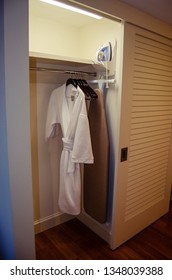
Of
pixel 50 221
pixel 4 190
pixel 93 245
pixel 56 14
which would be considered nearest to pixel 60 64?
pixel 56 14

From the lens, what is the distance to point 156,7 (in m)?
1.44

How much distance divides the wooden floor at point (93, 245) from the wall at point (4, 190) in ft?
2.74

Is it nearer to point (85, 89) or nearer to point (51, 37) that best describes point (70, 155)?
point (85, 89)

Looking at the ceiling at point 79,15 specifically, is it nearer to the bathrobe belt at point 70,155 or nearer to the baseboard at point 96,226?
the bathrobe belt at point 70,155

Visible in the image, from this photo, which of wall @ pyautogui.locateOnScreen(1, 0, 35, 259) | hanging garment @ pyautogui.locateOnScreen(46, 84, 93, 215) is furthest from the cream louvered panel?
wall @ pyautogui.locateOnScreen(1, 0, 35, 259)

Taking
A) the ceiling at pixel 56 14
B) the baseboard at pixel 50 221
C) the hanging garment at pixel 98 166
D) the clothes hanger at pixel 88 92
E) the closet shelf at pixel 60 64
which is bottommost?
the baseboard at pixel 50 221

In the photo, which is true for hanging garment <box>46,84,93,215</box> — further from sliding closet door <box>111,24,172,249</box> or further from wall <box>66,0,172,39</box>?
wall <box>66,0,172,39</box>

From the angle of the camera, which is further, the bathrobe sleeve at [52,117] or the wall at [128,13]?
the bathrobe sleeve at [52,117]

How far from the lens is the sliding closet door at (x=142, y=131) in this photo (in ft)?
5.33

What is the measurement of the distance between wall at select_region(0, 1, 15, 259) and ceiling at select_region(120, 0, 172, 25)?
41.2 inches

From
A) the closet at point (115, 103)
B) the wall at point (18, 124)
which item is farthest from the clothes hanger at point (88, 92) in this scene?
the wall at point (18, 124)

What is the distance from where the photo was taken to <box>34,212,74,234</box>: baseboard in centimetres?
210
